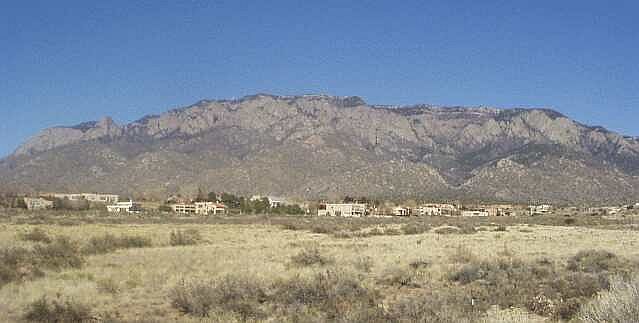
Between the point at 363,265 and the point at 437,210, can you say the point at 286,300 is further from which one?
the point at 437,210

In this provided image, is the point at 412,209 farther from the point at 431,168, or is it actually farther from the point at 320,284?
the point at 320,284

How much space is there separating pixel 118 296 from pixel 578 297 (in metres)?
10.9

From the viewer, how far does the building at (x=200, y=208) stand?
355 ft

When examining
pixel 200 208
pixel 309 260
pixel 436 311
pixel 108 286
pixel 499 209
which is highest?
pixel 499 209

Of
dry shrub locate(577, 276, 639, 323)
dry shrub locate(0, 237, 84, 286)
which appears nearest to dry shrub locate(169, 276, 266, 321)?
dry shrub locate(0, 237, 84, 286)

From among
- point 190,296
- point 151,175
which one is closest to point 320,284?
point 190,296

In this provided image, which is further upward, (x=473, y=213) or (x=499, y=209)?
(x=499, y=209)

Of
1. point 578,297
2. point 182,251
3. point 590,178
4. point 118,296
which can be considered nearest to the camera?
point 578,297

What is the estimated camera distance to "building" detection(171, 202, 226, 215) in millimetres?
108125

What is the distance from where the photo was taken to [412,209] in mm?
119938

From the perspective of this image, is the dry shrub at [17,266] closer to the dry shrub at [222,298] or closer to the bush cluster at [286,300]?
the bush cluster at [286,300]

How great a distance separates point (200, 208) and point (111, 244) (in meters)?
82.5

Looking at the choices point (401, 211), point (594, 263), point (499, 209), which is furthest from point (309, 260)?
point (499, 209)

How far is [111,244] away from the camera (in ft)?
94.6
